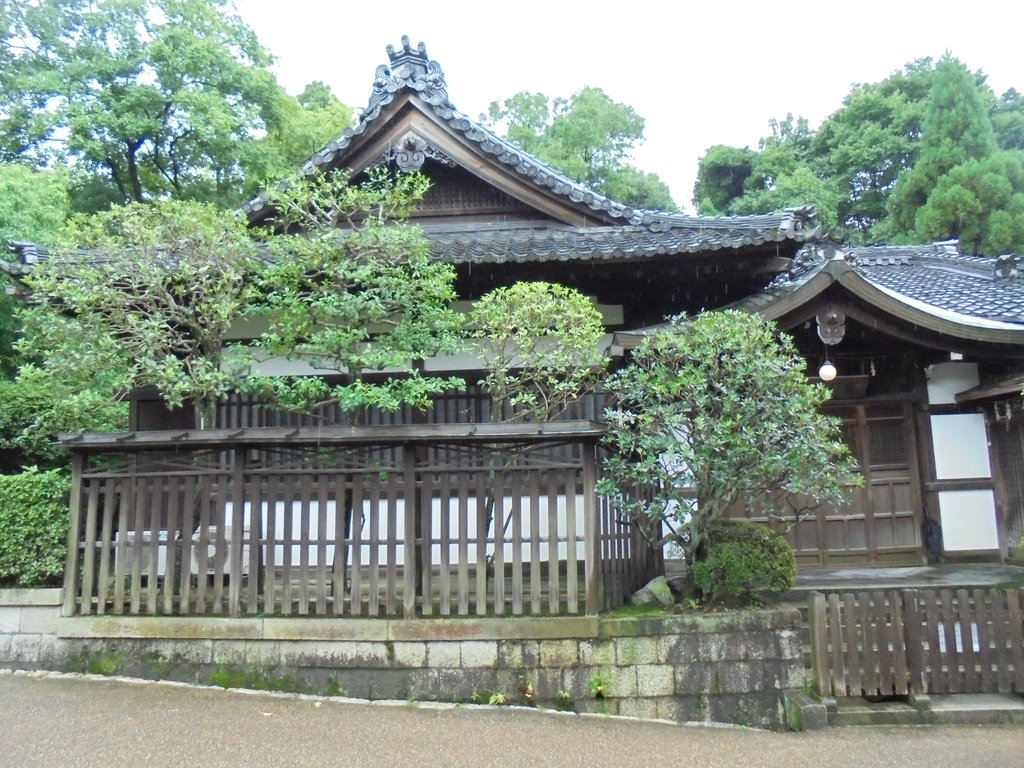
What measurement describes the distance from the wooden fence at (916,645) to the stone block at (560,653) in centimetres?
214

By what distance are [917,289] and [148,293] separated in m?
11.2

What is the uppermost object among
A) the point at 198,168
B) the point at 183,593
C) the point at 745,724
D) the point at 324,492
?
the point at 198,168

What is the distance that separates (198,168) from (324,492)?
64.1ft

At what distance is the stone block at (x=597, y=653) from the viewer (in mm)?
6109

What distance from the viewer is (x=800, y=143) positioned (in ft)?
122

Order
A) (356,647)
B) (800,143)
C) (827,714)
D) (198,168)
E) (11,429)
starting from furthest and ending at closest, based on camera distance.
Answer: (800,143)
(198,168)
(11,429)
(356,647)
(827,714)

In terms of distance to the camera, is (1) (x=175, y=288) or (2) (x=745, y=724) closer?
(2) (x=745, y=724)

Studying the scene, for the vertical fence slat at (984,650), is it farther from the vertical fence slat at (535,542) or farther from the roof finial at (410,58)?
the roof finial at (410,58)

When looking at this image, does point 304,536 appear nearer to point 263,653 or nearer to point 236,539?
point 236,539

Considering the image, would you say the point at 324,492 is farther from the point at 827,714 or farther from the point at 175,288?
the point at 827,714

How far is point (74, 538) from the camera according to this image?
259 inches

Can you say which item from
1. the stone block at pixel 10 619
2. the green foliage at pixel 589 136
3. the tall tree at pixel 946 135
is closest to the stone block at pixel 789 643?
the stone block at pixel 10 619

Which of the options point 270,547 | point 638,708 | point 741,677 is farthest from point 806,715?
point 270,547

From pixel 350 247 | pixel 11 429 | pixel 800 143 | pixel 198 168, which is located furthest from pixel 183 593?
pixel 800 143
